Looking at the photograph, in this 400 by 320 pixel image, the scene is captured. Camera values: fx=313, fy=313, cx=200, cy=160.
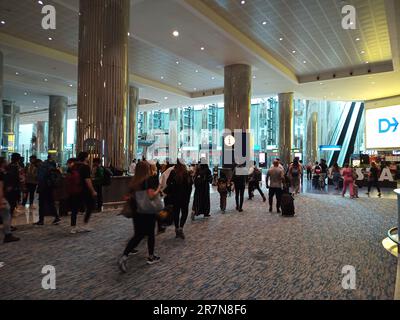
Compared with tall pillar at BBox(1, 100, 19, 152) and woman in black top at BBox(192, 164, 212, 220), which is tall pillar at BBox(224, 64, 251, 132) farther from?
tall pillar at BBox(1, 100, 19, 152)

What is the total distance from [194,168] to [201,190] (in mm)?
3951

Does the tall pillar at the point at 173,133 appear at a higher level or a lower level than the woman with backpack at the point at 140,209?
higher

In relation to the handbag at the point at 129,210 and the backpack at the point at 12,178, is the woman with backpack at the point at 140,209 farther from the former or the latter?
the backpack at the point at 12,178

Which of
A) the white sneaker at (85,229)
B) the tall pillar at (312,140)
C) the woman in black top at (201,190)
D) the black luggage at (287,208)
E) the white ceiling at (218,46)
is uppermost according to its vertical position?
the white ceiling at (218,46)

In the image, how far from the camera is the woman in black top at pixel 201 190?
292 inches

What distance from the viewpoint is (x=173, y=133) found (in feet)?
114

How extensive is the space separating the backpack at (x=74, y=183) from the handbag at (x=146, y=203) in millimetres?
2298

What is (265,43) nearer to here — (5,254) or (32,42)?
(32,42)

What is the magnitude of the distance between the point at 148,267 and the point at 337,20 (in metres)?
12.3

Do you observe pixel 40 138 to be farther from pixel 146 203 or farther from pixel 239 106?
pixel 146 203

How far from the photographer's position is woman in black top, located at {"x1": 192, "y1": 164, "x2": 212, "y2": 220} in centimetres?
743

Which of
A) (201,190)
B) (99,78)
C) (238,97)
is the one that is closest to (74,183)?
(201,190)

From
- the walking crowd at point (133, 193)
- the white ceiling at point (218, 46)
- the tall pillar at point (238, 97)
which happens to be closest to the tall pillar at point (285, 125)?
the white ceiling at point (218, 46)

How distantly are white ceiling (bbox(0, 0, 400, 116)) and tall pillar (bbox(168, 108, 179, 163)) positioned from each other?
34.6 ft
